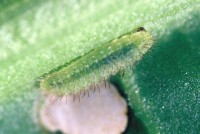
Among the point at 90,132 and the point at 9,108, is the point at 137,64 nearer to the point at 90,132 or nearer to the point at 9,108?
the point at 90,132

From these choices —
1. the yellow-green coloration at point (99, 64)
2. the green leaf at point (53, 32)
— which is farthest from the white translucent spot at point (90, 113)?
the yellow-green coloration at point (99, 64)

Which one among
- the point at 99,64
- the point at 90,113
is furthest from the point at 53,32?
the point at 90,113

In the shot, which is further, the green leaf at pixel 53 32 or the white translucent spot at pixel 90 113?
the white translucent spot at pixel 90 113

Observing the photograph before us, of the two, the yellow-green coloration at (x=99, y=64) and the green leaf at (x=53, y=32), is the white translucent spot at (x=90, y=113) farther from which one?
the yellow-green coloration at (x=99, y=64)

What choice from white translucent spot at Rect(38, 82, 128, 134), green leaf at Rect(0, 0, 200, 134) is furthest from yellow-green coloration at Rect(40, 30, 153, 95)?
white translucent spot at Rect(38, 82, 128, 134)

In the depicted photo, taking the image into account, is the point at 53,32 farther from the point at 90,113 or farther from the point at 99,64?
the point at 90,113

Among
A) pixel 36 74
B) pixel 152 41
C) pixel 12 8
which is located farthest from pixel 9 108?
pixel 152 41

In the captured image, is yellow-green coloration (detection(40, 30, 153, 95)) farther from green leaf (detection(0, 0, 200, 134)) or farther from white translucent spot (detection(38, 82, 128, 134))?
white translucent spot (detection(38, 82, 128, 134))
